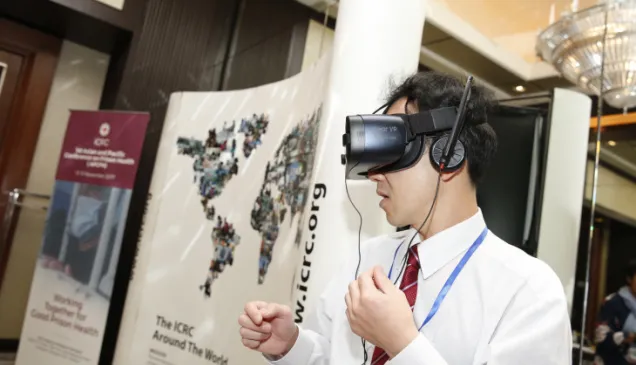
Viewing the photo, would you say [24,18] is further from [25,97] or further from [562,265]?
[562,265]

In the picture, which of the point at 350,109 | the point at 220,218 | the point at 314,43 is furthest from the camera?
the point at 314,43

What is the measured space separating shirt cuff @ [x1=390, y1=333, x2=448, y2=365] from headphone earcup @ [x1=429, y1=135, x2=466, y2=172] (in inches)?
12.3

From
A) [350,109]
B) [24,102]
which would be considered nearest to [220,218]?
[350,109]

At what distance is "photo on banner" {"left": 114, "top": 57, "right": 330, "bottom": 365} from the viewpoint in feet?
6.01

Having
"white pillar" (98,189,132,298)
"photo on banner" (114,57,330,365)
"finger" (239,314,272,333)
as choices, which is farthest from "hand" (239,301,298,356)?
"white pillar" (98,189,132,298)

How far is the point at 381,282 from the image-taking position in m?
0.75

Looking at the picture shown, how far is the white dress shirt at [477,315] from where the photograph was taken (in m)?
0.69

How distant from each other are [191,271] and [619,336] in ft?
7.37

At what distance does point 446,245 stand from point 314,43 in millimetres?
2668

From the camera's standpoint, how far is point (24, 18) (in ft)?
10.8

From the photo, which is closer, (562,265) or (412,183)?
(412,183)

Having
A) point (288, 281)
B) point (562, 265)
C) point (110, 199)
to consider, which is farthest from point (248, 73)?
point (562, 265)

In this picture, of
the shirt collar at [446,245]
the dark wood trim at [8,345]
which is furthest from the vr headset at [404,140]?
the dark wood trim at [8,345]

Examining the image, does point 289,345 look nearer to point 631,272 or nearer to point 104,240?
point 104,240
